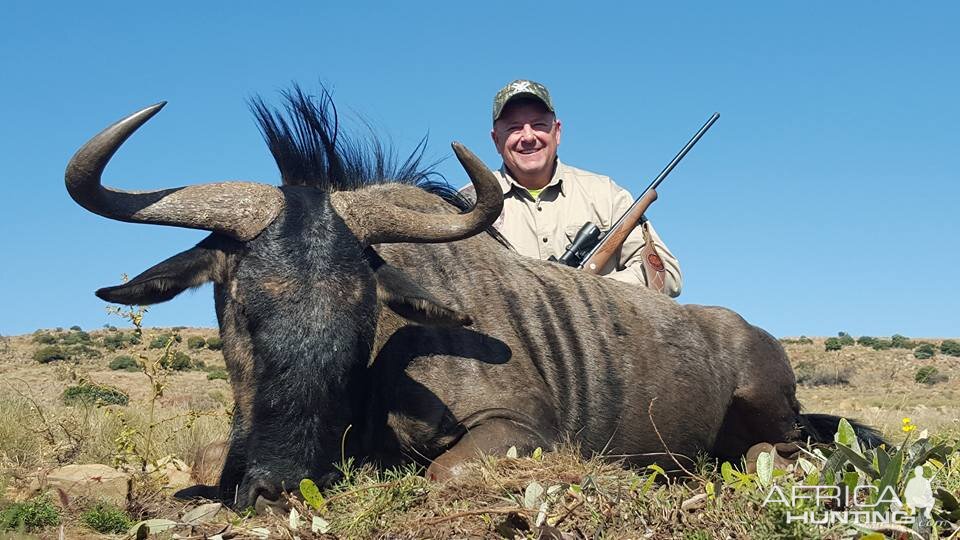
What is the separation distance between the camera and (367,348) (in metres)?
4.66

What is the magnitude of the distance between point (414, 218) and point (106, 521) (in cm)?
207

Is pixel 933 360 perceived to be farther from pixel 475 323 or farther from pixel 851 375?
pixel 475 323

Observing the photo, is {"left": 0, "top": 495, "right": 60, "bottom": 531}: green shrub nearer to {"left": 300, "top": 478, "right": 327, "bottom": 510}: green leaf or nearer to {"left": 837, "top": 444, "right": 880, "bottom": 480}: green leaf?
{"left": 300, "top": 478, "right": 327, "bottom": 510}: green leaf

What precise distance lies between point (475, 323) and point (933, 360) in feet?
104

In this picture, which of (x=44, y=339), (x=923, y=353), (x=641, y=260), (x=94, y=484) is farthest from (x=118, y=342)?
(x=94, y=484)

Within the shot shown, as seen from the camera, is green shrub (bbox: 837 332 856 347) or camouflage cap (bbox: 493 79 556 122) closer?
camouflage cap (bbox: 493 79 556 122)

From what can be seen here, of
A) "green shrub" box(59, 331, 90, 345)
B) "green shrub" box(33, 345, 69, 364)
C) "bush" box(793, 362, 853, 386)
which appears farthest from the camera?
"green shrub" box(59, 331, 90, 345)

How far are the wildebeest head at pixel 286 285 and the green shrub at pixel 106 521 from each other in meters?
0.55

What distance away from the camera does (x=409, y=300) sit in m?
4.80

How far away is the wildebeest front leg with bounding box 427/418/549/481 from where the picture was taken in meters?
4.68

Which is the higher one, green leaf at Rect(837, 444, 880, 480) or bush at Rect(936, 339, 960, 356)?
green leaf at Rect(837, 444, 880, 480)

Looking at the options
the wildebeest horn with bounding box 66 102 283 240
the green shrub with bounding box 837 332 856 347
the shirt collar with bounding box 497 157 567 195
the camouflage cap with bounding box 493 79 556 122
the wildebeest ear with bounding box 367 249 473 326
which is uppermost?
the camouflage cap with bounding box 493 79 556 122

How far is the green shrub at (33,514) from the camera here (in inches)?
159

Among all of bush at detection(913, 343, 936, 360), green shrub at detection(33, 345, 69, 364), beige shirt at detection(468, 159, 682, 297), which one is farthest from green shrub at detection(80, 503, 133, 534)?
bush at detection(913, 343, 936, 360)
